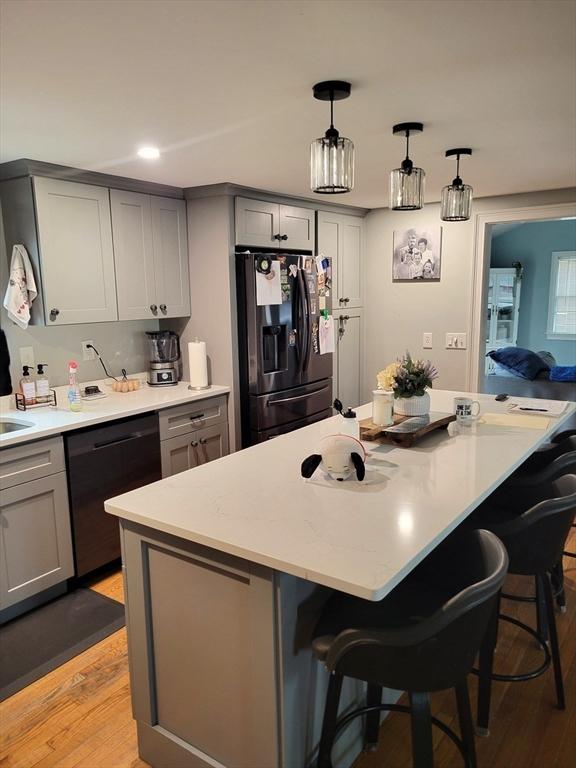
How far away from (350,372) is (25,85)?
137 inches

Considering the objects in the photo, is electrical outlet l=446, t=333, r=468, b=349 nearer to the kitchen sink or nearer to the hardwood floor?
the hardwood floor

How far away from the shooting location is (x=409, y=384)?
2.52 meters

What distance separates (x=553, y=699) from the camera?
2074 mm

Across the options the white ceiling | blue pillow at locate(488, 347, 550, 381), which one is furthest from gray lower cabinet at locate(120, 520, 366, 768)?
blue pillow at locate(488, 347, 550, 381)

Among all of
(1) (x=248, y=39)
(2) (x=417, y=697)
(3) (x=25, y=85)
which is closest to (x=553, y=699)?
(2) (x=417, y=697)

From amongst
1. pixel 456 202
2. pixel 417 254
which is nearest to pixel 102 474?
pixel 456 202

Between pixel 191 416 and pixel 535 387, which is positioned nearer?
pixel 191 416

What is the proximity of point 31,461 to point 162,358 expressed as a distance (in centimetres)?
136

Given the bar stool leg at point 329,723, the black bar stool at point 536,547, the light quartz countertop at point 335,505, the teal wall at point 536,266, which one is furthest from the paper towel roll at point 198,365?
the teal wall at point 536,266

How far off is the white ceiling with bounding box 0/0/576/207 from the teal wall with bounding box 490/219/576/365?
18.5 ft

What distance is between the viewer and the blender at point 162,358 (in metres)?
3.79

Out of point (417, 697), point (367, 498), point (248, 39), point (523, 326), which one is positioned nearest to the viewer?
point (417, 697)

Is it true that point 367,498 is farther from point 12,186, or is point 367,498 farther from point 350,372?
point 350,372

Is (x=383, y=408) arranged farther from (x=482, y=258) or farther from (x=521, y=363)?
(x=521, y=363)
